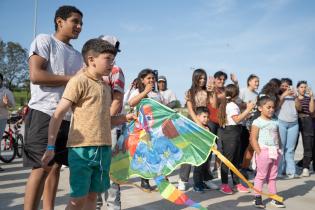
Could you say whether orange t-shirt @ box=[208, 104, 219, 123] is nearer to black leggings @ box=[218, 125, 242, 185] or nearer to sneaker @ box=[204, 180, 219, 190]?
black leggings @ box=[218, 125, 242, 185]

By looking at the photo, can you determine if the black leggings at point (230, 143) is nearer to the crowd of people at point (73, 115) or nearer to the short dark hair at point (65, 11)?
the crowd of people at point (73, 115)

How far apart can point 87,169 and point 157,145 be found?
1.17 m

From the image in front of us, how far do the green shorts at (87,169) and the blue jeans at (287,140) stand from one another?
512cm

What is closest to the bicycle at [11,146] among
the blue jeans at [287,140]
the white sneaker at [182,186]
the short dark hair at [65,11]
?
the white sneaker at [182,186]

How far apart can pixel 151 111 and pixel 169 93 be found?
9.03 ft

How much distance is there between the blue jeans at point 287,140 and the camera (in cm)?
688

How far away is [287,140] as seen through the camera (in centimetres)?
703

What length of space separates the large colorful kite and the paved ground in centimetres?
88

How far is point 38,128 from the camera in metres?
2.80

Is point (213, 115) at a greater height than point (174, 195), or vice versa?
point (213, 115)

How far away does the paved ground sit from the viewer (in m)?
4.35

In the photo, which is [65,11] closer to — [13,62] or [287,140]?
[287,140]

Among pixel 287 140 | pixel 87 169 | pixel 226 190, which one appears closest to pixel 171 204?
pixel 226 190

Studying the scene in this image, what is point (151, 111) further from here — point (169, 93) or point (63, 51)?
point (169, 93)
